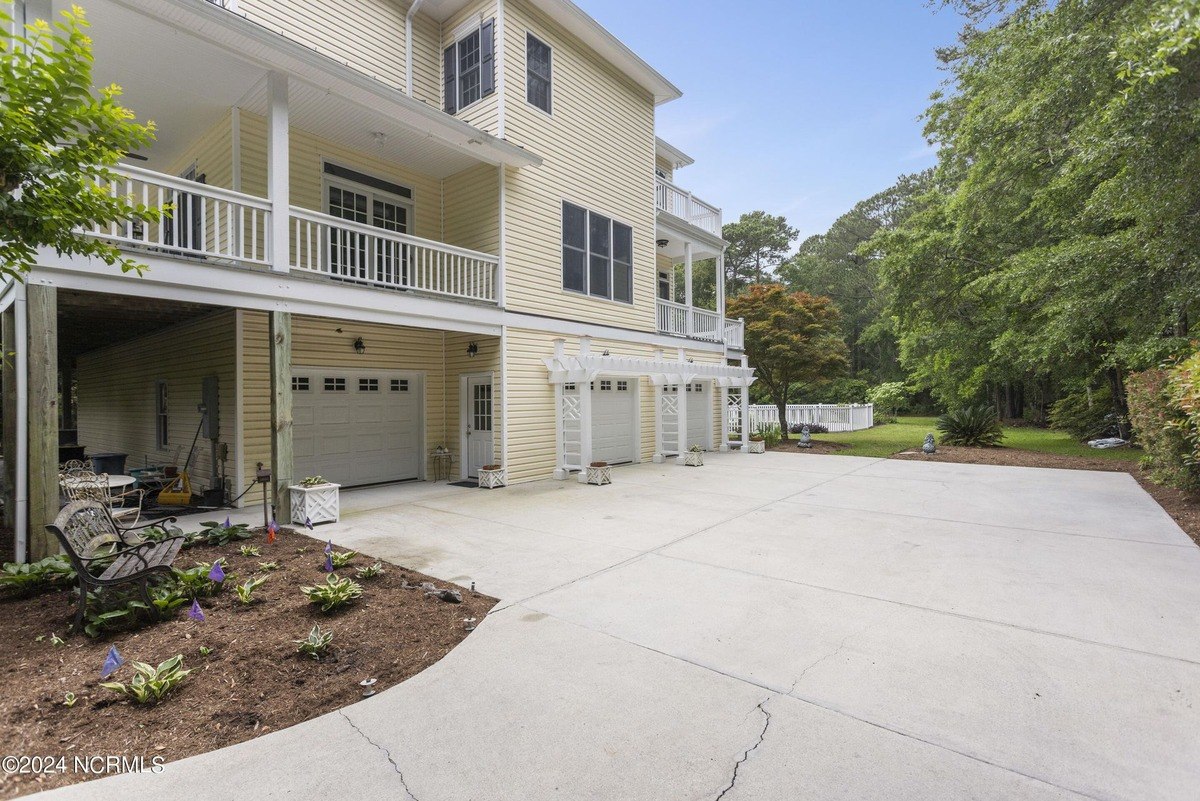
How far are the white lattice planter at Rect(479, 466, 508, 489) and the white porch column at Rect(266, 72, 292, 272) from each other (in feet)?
15.0

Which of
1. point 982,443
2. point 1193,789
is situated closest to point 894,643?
point 1193,789

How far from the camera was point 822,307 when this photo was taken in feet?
58.3

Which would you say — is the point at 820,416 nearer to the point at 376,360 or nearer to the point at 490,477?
the point at 490,477

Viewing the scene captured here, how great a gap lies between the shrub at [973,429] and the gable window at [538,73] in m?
14.4

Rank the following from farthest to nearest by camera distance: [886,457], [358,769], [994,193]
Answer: [886,457] → [994,193] → [358,769]

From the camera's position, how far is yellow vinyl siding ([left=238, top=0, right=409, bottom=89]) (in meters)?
8.88

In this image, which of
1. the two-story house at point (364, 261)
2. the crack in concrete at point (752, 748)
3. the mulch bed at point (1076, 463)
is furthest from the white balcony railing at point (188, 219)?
the mulch bed at point (1076, 463)

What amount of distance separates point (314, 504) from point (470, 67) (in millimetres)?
8694

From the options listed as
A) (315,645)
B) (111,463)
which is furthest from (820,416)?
(315,645)

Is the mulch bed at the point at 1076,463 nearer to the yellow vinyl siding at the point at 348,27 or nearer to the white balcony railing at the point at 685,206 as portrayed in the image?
the white balcony railing at the point at 685,206

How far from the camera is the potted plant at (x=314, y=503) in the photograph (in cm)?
691

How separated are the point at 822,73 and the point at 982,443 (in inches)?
460

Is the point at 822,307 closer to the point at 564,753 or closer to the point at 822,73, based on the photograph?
the point at 822,73

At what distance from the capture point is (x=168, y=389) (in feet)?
33.7
